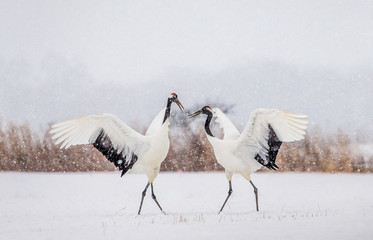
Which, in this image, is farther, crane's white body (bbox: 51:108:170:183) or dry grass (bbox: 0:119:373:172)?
dry grass (bbox: 0:119:373:172)

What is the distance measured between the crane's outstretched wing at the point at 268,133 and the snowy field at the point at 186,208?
847 mm

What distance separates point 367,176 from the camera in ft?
40.8

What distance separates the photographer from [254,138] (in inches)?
244

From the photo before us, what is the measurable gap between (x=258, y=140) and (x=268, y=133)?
0.57 feet

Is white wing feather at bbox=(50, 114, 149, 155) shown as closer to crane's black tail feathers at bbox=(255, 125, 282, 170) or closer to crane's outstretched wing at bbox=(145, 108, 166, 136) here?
crane's outstretched wing at bbox=(145, 108, 166, 136)

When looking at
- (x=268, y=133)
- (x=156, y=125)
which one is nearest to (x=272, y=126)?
(x=268, y=133)

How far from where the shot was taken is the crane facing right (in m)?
6.02

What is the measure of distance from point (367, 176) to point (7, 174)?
10.0 m

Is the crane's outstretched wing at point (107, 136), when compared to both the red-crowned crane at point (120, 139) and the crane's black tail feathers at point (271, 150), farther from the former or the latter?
the crane's black tail feathers at point (271, 150)

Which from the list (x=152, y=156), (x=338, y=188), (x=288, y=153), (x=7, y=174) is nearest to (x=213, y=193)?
(x=338, y=188)

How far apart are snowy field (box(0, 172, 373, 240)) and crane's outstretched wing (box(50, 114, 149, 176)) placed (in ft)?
2.85

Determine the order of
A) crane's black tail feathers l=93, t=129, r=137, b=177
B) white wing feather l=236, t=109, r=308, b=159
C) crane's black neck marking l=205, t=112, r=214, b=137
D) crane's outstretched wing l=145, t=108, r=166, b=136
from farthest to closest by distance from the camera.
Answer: crane's outstretched wing l=145, t=108, r=166, b=136 < crane's black neck marking l=205, t=112, r=214, b=137 < crane's black tail feathers l=93, t=129, r=137, b=177 < white wing feather l=236, t=109, r=308, b=159

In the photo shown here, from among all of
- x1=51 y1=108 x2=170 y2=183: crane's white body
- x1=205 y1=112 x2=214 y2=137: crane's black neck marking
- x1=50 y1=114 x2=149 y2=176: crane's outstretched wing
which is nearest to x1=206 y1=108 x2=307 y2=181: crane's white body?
x1=205 y1=112 x2=214 y2=137: crane's black neck marking

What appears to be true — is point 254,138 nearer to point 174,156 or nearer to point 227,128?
point 227,128
